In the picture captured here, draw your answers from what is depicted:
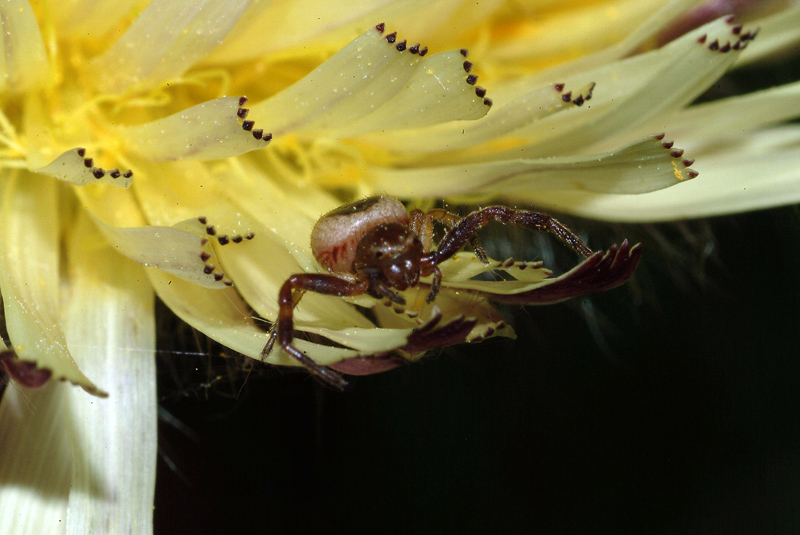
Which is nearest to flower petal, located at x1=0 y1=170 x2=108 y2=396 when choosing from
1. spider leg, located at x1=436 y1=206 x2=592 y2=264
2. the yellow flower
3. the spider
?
the yellow flower

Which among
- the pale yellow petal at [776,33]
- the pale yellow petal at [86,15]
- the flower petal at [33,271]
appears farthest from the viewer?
the pale yellow petal at [776,33]

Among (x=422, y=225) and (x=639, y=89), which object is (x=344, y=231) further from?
(x=639, y=89)

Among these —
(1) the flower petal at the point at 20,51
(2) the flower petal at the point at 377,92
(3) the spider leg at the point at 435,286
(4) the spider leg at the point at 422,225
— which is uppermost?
(1) the flower petal at the point at 20,51

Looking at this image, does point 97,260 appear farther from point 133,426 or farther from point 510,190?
point 510,190

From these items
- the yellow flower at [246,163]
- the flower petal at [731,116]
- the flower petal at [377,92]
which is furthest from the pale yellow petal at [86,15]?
the flower petal at [731,116]

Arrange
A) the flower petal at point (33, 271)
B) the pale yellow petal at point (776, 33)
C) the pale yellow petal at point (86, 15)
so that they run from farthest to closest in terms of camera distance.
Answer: the pale yellow petal at point (776, 33) < the pale yellow petal at point (86, 15) < the flower petal at point (33, 271)

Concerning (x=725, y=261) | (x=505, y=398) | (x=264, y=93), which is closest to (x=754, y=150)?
(x=725, y=261)

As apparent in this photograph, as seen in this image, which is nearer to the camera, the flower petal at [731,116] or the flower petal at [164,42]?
the flower petal at [164,42]

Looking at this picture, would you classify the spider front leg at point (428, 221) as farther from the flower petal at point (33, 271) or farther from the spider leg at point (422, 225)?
the flower petal at point (33, 271)
